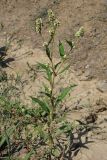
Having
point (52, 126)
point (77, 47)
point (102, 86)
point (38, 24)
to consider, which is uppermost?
point (77, 47)

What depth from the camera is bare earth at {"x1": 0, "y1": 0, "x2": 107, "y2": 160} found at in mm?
4312

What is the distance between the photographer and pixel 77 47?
5.21 m

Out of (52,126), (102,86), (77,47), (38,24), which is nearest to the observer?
(38,24)

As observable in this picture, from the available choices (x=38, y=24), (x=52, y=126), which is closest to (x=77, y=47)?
(x=52, y=126)

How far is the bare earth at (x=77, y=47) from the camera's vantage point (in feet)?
14.1

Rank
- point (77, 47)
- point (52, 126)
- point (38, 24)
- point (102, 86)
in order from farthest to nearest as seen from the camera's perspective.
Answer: point (77, 47), point (102, 86), point (52, 126), point (38, 24)

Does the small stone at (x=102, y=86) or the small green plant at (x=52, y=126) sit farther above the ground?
the small stone at (x=102, y=86)

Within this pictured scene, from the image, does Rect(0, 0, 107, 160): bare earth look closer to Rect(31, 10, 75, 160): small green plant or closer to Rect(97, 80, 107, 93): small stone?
Rect(97, 80, 107, 93): small stone

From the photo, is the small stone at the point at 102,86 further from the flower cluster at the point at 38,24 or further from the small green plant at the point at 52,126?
the flower cluster at the point at 38,24

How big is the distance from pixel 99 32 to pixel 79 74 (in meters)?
0.80

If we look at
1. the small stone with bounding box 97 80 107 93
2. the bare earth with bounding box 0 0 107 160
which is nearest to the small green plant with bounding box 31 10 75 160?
the bare earth with bounding box 0 0 107 160

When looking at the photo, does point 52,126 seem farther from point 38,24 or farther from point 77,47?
point 77,47

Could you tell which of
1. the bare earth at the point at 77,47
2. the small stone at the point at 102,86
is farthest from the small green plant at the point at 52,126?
the small stone at the point at 102,86

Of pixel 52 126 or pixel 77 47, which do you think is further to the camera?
pixel 77 47
